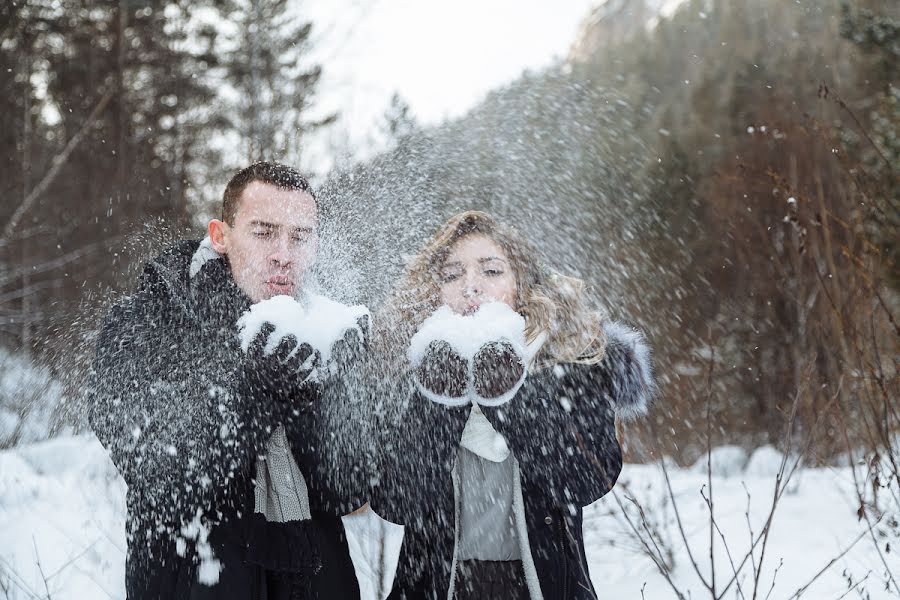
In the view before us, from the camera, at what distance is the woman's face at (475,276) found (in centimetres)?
241

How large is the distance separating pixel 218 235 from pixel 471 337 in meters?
0.90

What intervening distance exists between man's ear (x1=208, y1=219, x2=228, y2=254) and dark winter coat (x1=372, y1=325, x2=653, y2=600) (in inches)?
29.9

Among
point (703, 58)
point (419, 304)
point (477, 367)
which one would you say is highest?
point (703, 58)

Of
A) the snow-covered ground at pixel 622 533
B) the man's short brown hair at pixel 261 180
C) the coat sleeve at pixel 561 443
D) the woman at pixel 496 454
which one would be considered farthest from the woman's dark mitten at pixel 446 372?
the snow-covered ground at pixel 622 533

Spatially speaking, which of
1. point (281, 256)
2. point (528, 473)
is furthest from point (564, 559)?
point (281, 256)

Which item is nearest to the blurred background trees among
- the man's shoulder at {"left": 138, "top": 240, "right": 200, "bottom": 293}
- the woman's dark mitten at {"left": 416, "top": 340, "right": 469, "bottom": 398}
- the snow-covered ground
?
the snow-covered ground

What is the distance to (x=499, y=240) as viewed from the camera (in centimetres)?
256

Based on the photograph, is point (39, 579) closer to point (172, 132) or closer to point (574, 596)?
point (574, 596)

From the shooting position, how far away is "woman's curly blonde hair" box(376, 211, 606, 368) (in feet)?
8.06

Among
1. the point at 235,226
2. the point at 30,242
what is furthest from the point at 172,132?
the point at 235,226

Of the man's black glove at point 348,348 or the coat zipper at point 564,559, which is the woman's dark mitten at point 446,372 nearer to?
the man's black glove at point 348,348

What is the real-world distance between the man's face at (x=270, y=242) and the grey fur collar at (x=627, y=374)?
1038 mm

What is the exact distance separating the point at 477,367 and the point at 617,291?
9391 millimetres

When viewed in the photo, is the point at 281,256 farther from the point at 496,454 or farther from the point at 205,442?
the point at 496,454
